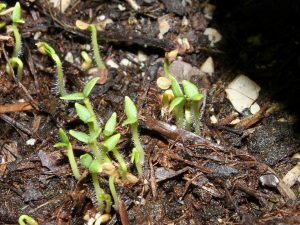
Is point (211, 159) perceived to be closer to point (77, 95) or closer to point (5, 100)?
point (77, 95)

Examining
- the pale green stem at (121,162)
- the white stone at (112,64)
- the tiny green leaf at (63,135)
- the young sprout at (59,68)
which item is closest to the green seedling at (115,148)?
the pale green stem at (121,162)

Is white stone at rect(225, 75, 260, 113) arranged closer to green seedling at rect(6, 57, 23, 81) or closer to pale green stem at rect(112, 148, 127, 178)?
pale green stem at rect(112, 148, 127, 178)

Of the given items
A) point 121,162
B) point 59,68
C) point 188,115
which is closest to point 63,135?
point 121,162

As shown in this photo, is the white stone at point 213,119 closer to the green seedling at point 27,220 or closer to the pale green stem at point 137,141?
the pale green stem at point 137,141

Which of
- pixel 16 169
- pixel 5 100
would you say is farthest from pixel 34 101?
pixel 16 169

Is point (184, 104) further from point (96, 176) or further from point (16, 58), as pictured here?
point (16, 58)
